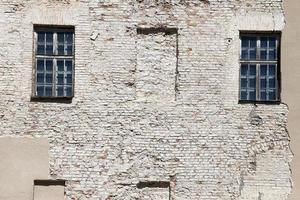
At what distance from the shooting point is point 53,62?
14195 millimetres

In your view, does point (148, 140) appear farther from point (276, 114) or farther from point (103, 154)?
point (276, 114)

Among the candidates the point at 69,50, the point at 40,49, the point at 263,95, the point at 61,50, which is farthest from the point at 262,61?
the point at 40,49

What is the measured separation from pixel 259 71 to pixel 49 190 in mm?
4020

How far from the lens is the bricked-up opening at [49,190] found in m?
13.8

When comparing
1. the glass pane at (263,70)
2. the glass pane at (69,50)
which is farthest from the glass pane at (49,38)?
the glass pane at (263,70)

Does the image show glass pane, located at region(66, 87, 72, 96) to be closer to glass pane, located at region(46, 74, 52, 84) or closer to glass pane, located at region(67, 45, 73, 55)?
glass pane, located at region(46, 74, 52, 84)

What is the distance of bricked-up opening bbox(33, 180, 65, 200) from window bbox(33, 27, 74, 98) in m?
1.45

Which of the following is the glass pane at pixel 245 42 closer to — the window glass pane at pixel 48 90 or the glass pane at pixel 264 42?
the glass pane at pixel 264 42

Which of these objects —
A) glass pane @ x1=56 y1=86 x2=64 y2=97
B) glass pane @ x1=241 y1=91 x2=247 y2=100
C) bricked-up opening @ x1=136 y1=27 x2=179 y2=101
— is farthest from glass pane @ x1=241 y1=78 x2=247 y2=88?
glass pane @ x1=56 y1=86 x2=64 y2=97

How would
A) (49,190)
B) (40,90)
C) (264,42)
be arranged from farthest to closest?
(264,42), (40,90), (49,190)

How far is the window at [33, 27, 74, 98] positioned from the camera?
14.1 metres

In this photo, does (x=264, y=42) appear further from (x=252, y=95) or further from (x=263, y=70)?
(x=252, y=95)

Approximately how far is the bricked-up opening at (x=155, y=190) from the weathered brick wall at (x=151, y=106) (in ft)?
0.08

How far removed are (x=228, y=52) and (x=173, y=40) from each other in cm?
95
